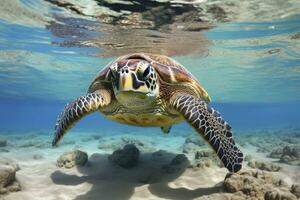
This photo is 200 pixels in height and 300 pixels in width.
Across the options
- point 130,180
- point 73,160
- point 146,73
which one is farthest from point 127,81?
point 73,160

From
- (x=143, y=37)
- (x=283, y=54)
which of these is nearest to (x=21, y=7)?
(x=143, y=37)

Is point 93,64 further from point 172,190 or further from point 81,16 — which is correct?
point 172,190

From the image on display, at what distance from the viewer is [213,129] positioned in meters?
4.92

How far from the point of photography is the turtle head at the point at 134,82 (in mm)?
A: 4805

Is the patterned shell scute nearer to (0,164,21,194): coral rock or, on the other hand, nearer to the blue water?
(0,164,21,194): coral rock

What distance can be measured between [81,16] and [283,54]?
44.2 feet

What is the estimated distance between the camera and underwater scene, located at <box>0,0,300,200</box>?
5.35 m

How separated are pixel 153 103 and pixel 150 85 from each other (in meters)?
0.75

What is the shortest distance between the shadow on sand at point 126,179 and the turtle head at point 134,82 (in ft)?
6.69

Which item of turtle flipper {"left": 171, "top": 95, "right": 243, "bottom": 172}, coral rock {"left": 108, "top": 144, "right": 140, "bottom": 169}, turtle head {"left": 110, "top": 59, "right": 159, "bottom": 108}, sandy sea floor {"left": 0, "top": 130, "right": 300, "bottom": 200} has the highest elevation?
turtle head {"left": 110, "top": 59, "right": 159, "bottom": 108}

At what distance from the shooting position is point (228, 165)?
468cm

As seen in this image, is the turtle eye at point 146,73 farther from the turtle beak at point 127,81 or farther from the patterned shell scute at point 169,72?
the patterned shell scute at point 169,72

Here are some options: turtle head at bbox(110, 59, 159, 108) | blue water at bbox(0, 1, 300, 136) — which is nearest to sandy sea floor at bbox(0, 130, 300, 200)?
turtle head at bbox(110, 59, 159, 108)

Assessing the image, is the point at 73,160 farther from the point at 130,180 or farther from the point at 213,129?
the point at 213,129
